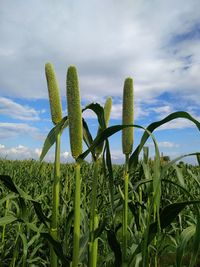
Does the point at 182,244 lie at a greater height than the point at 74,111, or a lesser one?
lesser

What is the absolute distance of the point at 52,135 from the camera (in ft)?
6.01

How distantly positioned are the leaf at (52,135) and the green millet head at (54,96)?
39mm

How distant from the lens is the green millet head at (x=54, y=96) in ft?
5.98

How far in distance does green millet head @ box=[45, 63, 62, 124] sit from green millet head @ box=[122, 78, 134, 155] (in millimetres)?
362

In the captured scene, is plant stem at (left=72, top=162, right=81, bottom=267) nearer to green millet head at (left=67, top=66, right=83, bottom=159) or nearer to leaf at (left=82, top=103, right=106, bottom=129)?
green millet head at (left=67, top=66, right=83, bottom=159)

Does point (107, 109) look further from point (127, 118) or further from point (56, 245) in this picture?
point (56, 245)

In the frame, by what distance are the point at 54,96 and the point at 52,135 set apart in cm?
20

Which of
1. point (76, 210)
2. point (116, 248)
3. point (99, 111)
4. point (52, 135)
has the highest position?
point (99, 111)

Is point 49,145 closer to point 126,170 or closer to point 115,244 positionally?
point 126,170

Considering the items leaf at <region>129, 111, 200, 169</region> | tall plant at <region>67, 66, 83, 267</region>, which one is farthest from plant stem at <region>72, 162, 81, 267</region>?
leaf at <region>129, 111, 200, 169</region>

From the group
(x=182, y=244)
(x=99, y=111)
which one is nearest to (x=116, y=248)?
(x=182, y=244)

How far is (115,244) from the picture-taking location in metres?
1.96

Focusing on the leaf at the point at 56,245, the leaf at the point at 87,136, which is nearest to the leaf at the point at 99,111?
the leaf at the point at 87,136

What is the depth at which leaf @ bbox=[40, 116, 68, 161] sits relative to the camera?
70.6 inches
